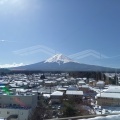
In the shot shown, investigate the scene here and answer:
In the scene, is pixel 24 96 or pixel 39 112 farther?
pixel 24 96

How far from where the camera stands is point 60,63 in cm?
3844

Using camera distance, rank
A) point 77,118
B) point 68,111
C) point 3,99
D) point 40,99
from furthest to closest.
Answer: point 40,99, point 3,99, point 68,111, point 77,118

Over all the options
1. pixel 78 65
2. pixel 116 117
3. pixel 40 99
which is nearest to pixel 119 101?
pixel 40 99

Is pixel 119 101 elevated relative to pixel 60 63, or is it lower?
lower

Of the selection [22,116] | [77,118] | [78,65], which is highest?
[78,65]

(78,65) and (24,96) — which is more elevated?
(78,65)

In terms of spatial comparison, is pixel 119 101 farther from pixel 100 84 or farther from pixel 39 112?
pixel 100 84

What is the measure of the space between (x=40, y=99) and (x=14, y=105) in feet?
5.92

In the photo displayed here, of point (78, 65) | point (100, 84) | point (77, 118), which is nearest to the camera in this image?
point (77, 118)

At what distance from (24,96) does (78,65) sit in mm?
30275

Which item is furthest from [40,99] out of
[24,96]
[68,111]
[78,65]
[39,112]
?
[78,65]

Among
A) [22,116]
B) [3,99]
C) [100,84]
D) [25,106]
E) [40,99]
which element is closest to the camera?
[22,116]

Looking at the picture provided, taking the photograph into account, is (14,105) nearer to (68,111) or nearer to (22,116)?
(22,116)

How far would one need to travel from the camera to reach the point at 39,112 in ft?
19.0
